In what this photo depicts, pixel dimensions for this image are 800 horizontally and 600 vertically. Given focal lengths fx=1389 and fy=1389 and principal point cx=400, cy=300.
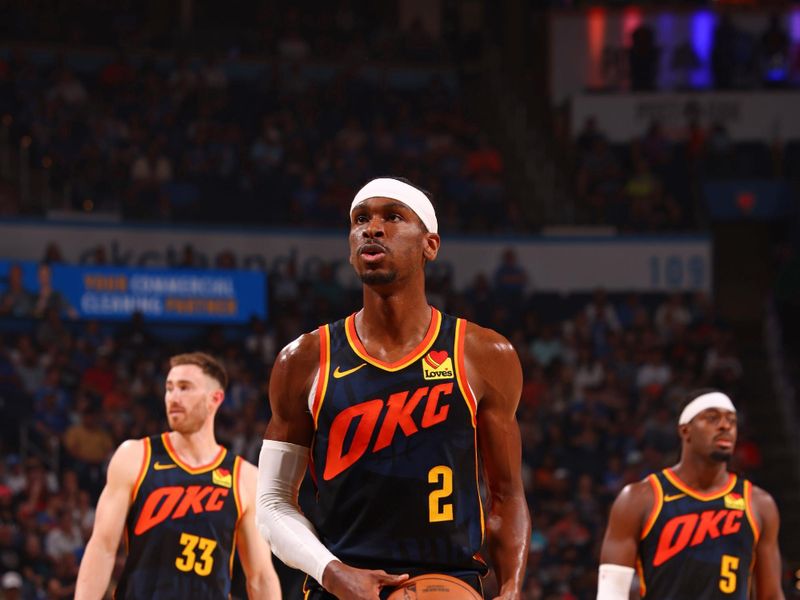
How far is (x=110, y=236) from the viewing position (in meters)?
20.4

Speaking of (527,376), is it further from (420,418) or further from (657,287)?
(420,418)

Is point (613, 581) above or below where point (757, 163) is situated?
below

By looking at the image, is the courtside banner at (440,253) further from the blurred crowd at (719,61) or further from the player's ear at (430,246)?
the player's ear at (430,246)

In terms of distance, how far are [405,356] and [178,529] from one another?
10.7ft

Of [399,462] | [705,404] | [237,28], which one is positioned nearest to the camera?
[399,462]

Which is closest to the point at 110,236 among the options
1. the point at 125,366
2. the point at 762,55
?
the point at 125,366

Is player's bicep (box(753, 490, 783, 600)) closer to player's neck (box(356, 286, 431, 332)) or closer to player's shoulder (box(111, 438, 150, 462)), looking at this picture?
player's shoulder (box(111, 438, 150, 462))

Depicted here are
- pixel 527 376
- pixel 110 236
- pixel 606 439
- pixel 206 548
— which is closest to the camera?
pixel 206 548

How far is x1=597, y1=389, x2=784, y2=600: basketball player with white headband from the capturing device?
24.6 ft

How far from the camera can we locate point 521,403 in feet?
59.9

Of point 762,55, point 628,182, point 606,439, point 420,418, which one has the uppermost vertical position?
point 762,55

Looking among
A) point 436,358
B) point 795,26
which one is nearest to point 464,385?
point 436,358

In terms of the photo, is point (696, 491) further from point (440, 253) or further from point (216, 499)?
point (440, 253)

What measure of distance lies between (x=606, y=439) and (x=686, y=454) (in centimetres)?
1000
